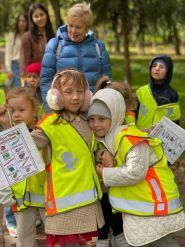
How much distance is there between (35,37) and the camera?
5535 mm

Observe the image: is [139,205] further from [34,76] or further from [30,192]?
[34,76]

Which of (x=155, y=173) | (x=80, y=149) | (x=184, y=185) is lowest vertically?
(x=184, y=185)

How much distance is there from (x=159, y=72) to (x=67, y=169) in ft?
6.12

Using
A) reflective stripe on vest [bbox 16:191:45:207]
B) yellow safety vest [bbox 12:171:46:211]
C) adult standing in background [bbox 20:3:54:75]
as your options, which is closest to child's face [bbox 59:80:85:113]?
yellow safety vest [bbox 12:171:46:211]

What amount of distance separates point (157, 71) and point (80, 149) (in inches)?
69.7

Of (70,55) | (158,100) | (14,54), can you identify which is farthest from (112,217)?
(14,54)

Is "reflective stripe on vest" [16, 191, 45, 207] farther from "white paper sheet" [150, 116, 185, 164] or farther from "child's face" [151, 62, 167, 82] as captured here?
"child's face" [151, 62, 167, 82]

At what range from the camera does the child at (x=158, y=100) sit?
4676mm

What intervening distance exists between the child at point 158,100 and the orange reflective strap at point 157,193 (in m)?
1.51

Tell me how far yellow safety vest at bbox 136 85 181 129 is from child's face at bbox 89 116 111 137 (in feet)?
4.82

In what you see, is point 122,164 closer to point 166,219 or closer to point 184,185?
point 166,219

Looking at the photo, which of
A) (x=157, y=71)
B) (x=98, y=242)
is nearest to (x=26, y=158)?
(x=98, y=242)

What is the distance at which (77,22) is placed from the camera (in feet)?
14.7

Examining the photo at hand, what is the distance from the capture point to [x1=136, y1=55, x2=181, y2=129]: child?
4676 mm
